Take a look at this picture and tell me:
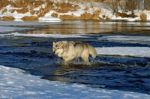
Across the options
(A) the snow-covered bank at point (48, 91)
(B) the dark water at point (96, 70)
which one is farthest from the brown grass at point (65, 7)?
(A) the snow-covered bank at point (48, 91)

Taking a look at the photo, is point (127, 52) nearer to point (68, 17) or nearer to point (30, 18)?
point (30, 18)

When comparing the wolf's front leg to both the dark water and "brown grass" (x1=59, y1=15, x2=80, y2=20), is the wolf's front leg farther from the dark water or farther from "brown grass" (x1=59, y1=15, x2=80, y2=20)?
"brown grass" (x1=59, y1=15, x2=80, y2=20)

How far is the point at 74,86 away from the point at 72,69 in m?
4.33

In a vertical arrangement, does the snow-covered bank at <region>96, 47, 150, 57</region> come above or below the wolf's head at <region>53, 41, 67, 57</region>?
below

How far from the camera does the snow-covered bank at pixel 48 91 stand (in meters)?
11.8

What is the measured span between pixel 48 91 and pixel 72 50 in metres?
6.54

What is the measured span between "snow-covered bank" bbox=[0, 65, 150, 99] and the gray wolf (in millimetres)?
3984

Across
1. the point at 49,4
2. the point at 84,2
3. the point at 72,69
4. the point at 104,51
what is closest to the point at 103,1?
the point at 84,2

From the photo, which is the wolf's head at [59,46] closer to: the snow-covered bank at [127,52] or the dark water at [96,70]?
the dark water at [96,70]

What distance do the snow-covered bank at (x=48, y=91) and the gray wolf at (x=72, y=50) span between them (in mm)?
3984

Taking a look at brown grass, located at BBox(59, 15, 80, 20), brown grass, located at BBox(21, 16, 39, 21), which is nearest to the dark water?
brown grass, located at BBox(21, 16, 39, 21)

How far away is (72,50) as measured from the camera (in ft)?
62.1

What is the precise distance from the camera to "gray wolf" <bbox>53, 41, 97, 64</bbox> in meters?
18.6

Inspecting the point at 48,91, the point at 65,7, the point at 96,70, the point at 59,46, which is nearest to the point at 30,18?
the point at 65,7
